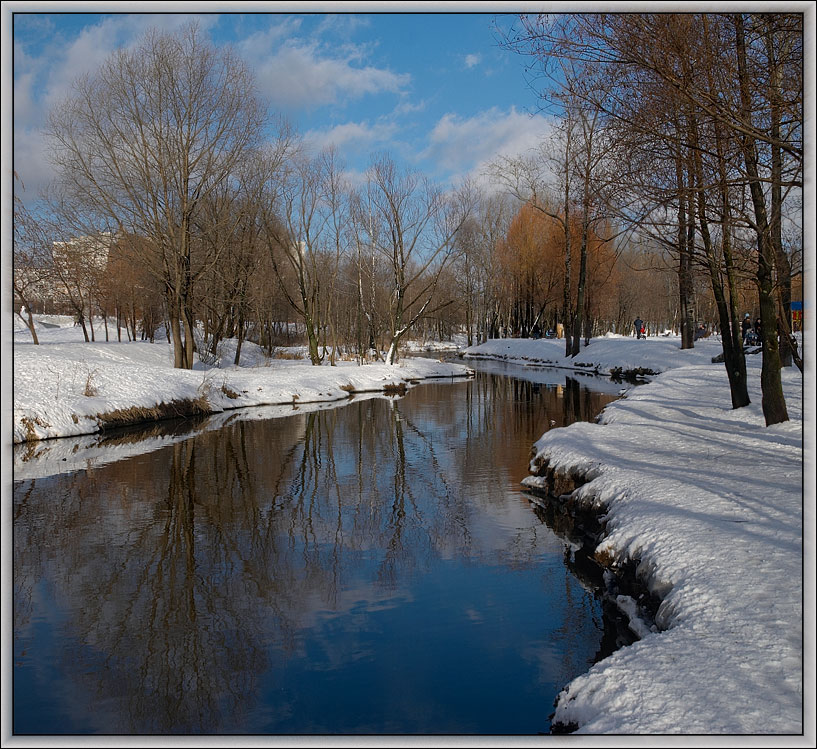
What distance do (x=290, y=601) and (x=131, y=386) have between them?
45.3 feet

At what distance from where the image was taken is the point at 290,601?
20.6ft

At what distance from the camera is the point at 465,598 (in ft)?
20.9

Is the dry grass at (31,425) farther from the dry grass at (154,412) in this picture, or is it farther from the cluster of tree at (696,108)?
the cluster of tree at (696,108)

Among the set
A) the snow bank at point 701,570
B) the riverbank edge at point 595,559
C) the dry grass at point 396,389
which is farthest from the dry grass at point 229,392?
the riverbank edge at point 595,559

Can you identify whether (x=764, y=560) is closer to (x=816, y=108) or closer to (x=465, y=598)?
(x=465, y=598)

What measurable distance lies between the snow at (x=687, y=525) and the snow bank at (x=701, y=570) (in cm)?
1

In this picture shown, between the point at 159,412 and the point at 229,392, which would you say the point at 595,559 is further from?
the point at 229,392

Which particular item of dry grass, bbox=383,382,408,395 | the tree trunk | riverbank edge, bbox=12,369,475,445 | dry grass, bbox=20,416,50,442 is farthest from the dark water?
dry grass, bbox=383,382,408,395

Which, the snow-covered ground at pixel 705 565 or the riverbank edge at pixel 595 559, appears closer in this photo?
the snow-covered ground at pixel 705 565

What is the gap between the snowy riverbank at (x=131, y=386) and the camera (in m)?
15.5

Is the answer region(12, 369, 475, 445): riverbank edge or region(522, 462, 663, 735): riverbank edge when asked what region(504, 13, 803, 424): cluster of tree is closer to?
region(522, 462, 663, 735): riverbank edge

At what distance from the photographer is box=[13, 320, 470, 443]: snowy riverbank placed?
15.5 meters

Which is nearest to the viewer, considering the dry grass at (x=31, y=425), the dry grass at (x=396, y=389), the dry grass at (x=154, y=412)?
the dry grass at (x=31, y=425)

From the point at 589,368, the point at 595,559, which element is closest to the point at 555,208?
the point at 589,368
